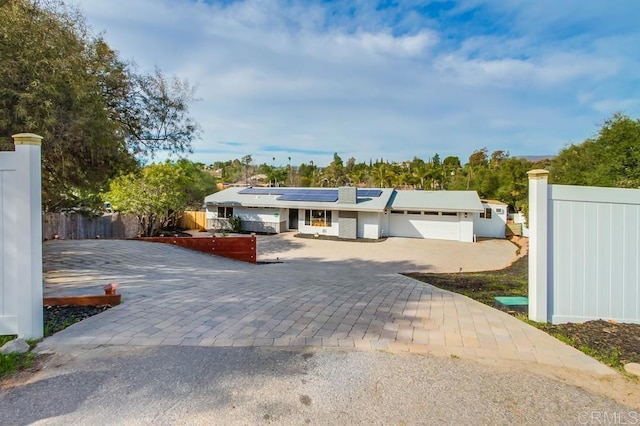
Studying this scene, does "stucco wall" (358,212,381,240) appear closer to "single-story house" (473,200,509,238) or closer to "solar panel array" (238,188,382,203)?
"solar panel array" (238,188,382,203)

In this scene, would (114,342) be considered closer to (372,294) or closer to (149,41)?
(372,294)

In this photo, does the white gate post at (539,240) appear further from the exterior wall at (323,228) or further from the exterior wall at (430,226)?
the exterior wall at (323,228)

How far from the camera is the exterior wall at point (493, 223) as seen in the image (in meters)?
19.6

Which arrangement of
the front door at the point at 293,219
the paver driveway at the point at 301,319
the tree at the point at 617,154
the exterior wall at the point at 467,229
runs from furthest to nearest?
the front door at the point at 293,219, the exterior wall at the point at 467,229, the tree at the point at 617,154, the paver driveway at the point at 301,319

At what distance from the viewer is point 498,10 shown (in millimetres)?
7891

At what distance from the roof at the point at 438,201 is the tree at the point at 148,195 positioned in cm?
1282

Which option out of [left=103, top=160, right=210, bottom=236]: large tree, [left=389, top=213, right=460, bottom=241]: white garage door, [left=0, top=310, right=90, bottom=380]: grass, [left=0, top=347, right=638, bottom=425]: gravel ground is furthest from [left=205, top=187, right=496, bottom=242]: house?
[left=0, top=310, right=90, bottom=380]: grass

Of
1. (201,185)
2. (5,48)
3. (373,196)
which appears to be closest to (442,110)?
(373,196)

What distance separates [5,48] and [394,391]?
7.32 metres

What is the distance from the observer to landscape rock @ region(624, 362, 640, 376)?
8.45ft

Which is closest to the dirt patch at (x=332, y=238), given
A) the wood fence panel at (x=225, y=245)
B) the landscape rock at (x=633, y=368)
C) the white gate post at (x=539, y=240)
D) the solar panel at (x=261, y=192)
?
the solar panel at (x=261, y=192)

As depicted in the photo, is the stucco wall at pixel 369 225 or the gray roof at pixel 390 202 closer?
the gray roof at pixel 390 202

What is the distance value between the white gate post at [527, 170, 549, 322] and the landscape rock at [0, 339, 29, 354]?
4.98m

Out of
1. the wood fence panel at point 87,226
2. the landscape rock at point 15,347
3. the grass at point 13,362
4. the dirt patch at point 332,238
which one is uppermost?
the wood fence panel at point 87,226
